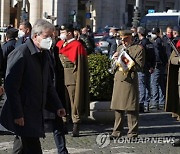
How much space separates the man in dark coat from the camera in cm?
624

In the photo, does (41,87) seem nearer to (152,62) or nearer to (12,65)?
(12,65)

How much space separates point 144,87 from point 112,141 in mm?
4482

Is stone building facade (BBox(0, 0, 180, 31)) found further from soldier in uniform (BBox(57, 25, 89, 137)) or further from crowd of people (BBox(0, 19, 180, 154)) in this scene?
soldier in uniform (BBox(57, 25, 89, 137))

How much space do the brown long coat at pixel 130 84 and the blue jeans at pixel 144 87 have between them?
3.93 meters

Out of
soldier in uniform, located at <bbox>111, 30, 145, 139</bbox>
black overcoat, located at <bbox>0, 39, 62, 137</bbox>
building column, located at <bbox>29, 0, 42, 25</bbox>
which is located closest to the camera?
black overcoat, located at <bbox>0, 39, 62, 137</bbox>

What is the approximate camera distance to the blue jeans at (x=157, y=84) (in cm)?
1491

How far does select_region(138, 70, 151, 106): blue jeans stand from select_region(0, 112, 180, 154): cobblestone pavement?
84.5 inches

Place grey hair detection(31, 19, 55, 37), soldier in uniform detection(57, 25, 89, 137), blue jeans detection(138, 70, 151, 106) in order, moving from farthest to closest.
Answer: blue jeans detection(138, 70, 151, 106)
soldier in uniform detection(57, 25, 89, 137)
grey hair detection(31, 19, 55, 37)

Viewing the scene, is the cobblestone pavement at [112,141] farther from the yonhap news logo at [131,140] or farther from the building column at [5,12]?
the building column at [5,12]

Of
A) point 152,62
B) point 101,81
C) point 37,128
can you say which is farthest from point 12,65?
point 152,62

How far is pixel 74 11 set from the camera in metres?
56.9

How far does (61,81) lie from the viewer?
926cm

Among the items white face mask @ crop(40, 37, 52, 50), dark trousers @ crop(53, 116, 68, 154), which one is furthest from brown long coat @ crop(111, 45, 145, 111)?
white face mask @ crop(40, 37, 52, 50)

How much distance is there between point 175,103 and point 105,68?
2426 mm
